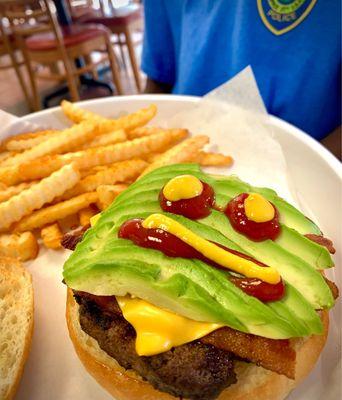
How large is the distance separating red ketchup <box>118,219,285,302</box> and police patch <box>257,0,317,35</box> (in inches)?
48.1

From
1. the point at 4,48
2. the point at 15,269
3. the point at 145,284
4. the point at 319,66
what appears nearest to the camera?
the point at 145,284

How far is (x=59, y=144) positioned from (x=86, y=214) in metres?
0.32

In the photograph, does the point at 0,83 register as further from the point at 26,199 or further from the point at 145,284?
the point at 145,284

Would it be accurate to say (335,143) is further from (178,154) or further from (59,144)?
(59,144)

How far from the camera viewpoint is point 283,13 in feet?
5.54

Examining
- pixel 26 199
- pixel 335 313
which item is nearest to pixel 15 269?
pixel 26 199

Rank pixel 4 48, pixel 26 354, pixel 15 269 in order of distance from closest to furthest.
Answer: pixel 26 354 → pixel 15 269 → pixel 4 48

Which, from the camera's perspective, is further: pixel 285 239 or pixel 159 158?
pixel 159 158

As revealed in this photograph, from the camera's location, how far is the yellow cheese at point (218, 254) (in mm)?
902

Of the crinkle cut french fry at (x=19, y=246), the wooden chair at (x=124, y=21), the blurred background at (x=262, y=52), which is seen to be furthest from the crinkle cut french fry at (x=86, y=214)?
the wooden chair at (x=124, y=21)

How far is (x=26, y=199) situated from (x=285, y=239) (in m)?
0.95

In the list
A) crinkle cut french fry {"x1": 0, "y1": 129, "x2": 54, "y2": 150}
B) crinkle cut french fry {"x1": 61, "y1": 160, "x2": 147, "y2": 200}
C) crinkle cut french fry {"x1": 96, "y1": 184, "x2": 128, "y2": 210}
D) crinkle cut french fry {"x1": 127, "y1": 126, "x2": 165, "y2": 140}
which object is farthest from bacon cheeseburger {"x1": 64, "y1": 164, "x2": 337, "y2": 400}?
crinkle cut french fry {"x1": 0, "y1": 129, "x2": 54, "y2": 150}

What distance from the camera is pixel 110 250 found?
99 cm

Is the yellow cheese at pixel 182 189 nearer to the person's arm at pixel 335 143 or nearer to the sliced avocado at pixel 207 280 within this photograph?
the sliced avocado at pixel 207 280
